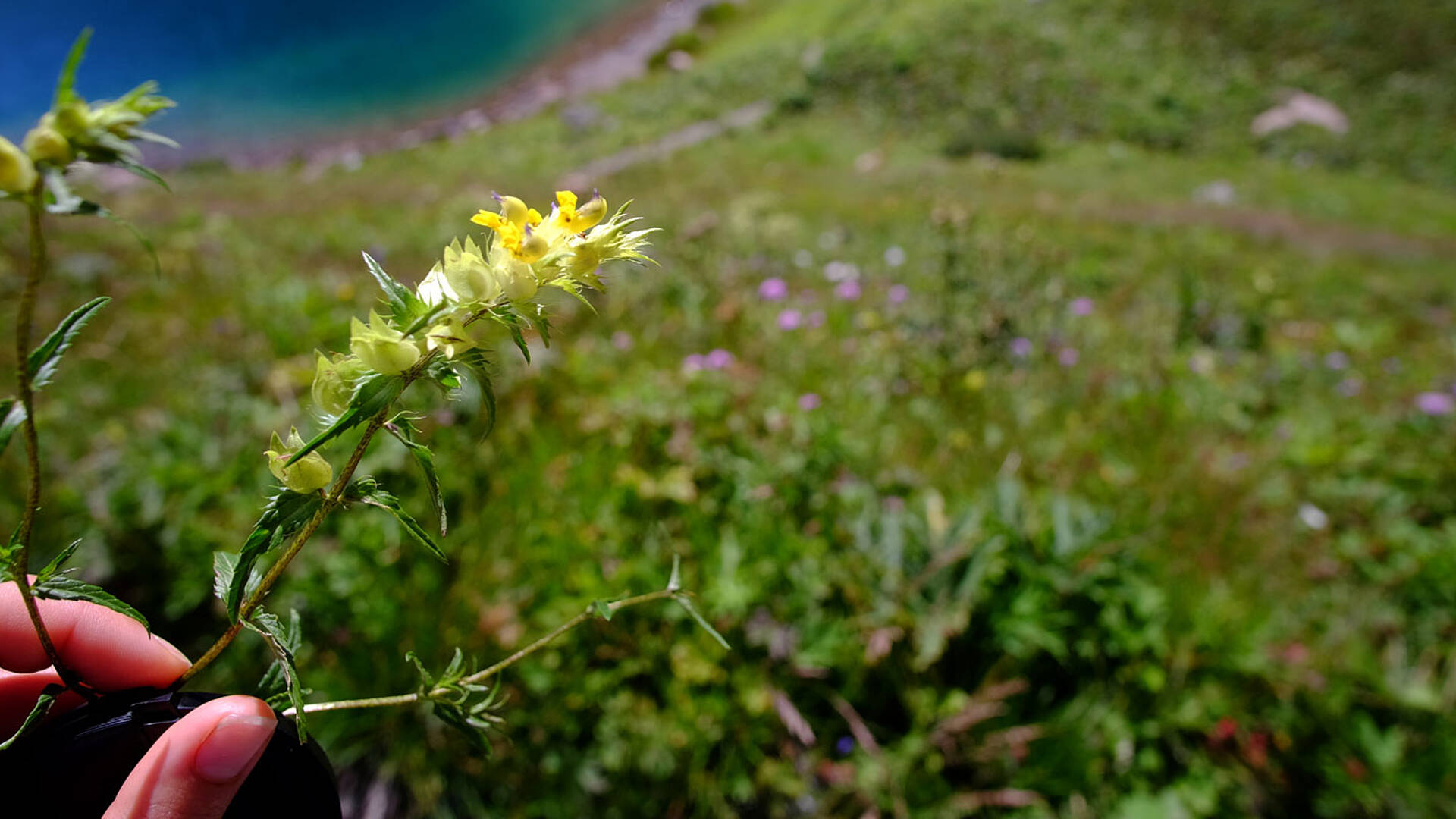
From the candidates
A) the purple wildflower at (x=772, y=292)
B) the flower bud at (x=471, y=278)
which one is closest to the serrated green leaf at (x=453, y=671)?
the flower bud at (x=471, y=278)

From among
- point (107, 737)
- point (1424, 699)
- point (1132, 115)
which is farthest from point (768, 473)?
point (1132, 115)

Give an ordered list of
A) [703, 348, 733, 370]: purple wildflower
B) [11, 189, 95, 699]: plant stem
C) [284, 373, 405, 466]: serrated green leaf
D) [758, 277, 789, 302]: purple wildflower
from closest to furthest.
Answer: [11, 189, 95, 699]: plant stem, [284, 373, 405, 466]: serrated green leaf, [703, 348, 733, 370]: purple wildflower, [758, 277, 789, 302]: purple wildflower

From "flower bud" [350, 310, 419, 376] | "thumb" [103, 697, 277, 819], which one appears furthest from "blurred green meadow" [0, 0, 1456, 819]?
"thumb" [103, 697, 277, 819]

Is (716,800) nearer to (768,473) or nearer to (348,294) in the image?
(768,473)

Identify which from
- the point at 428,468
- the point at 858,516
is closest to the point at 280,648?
the point at 428,468

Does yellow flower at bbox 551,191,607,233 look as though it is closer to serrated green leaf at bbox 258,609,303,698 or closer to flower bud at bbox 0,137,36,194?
flower bud at bbox 0,137,36,194

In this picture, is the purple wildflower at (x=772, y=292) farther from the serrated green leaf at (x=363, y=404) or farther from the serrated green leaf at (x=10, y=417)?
the serrated green leaf at (x=10, y=417)
